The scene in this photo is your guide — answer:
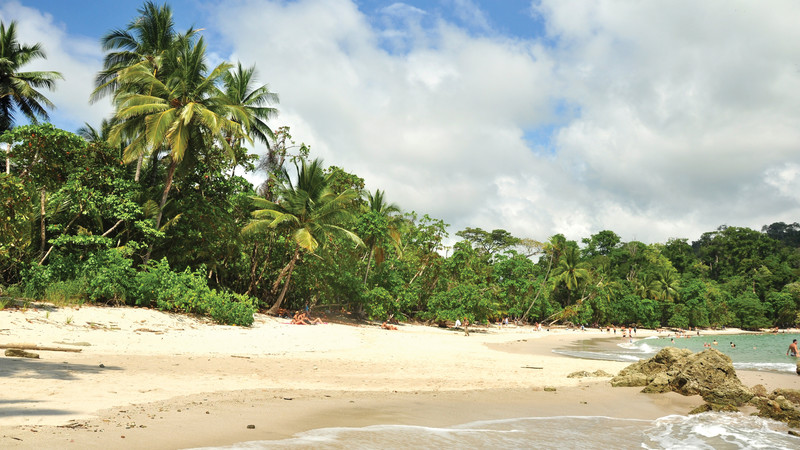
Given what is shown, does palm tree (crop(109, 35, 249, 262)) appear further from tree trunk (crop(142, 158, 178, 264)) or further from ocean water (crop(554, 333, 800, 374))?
ocean water (crop(554, 333, 800, 374))

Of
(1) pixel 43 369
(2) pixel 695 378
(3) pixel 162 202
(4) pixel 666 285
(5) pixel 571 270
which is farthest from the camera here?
(4) pixel 666 285

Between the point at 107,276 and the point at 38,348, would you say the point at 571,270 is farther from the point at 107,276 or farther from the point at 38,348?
the point at 38,348

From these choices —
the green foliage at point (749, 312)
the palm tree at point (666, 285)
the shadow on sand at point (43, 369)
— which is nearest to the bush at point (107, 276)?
the shadow on sand at point (43, 369)

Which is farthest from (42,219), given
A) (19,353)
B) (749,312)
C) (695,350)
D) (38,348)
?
(749,312)

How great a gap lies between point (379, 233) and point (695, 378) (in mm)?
18827

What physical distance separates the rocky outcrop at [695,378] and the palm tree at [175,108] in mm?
17029

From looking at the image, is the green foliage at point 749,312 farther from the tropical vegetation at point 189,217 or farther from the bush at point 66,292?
the bush at point 66,292

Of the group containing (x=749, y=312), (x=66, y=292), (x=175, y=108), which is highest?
(x=175, y=108)

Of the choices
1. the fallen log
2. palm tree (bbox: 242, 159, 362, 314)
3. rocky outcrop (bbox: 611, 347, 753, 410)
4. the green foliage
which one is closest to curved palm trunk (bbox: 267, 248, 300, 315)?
palm tree (bbox: 242, 159, 362, 314)

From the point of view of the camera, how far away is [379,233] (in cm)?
2748

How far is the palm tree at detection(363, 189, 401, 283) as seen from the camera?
90.4 ft

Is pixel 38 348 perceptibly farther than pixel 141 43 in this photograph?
No

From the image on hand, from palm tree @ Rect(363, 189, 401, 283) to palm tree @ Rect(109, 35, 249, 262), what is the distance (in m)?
10.1

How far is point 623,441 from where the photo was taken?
661cm
